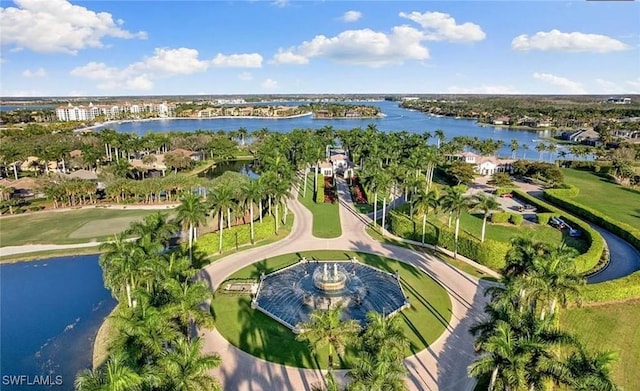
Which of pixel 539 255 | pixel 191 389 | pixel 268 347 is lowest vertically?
pixel 268 347

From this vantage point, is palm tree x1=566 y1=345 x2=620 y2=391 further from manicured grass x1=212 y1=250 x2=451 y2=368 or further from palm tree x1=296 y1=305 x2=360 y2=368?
manicured grass x1=212 y1=250 x2=451 y2=368

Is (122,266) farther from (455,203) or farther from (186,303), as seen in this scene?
(455,203)

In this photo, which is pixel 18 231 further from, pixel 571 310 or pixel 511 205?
pixel 511 205

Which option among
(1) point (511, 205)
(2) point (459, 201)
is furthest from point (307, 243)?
(1) point (511, 205)

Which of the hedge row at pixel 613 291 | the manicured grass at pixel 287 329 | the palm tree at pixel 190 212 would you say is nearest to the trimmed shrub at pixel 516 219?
the hedge row at pixel 613 291

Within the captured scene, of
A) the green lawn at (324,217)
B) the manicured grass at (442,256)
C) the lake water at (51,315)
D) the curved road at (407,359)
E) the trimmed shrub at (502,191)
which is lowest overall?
the lake water at (51,315)

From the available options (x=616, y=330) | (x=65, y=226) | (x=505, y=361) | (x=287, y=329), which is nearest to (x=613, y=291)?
(x=616, y=330)

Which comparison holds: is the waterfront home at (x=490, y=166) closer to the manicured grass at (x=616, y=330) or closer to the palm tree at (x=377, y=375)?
the manicured grass at (x=616, y=330)
